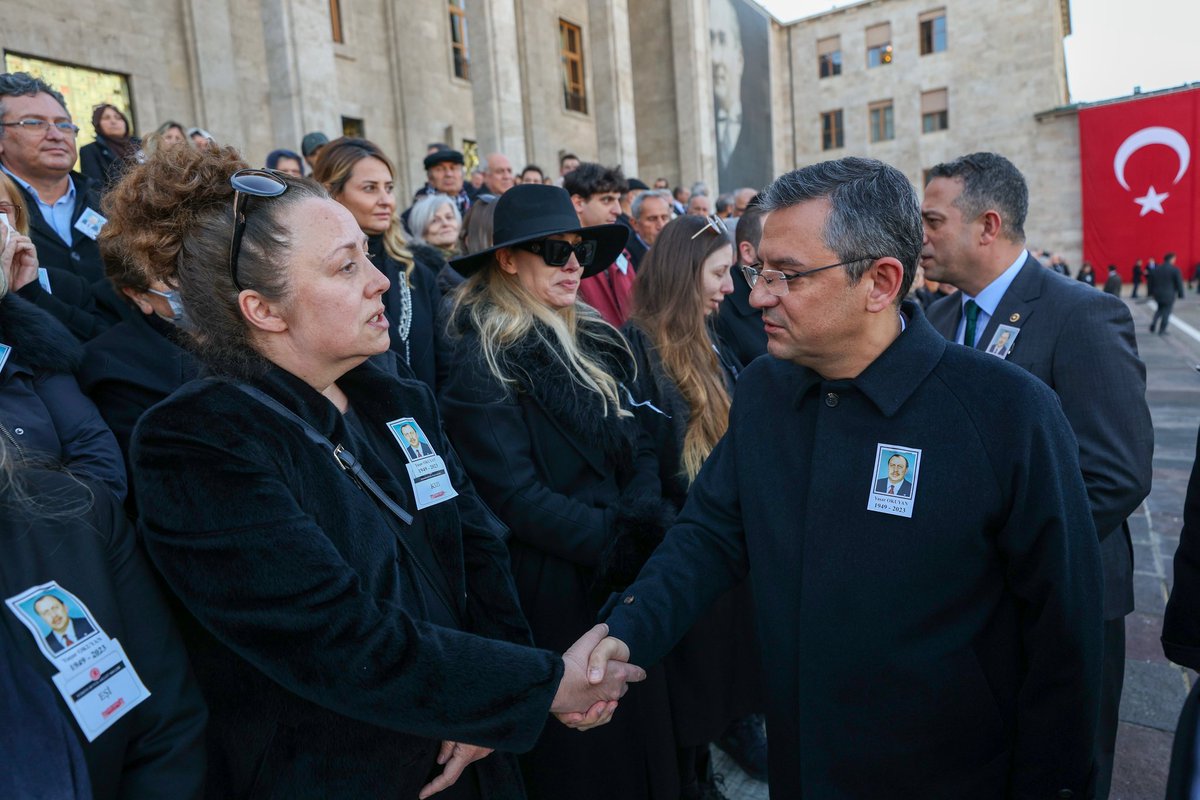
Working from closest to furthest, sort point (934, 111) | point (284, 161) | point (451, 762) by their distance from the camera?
1. point (451, 762)
2. point (284, 161)
3. point (934, 111)

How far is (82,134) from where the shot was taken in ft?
35.7

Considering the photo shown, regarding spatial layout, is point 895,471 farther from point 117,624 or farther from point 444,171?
point 444,171

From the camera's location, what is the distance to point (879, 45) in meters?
38.2

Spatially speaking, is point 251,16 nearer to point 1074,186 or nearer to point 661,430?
point 661,430

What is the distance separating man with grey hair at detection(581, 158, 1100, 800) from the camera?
168 centimetres

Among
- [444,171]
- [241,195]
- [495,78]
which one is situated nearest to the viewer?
[241,195]

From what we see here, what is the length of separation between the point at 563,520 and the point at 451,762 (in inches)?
37.5

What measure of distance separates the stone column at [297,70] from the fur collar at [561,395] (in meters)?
9.46

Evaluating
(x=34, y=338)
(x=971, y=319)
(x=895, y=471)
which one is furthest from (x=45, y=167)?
(x=971, y=319)

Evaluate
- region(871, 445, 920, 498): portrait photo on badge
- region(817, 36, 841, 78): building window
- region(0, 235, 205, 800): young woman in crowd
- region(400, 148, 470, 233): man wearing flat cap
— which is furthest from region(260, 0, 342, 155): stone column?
region(817, 36, 841, 78): building window

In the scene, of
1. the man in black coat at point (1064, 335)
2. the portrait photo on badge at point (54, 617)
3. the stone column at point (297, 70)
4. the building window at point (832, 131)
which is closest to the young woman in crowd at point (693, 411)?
the man in black coat at point (1064, 335)

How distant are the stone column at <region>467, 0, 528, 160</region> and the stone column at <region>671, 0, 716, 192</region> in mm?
8110

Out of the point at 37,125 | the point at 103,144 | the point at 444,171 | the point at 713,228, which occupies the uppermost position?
the point at 103,144

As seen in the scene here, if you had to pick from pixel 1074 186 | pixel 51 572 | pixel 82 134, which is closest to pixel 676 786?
pixel 51 572
